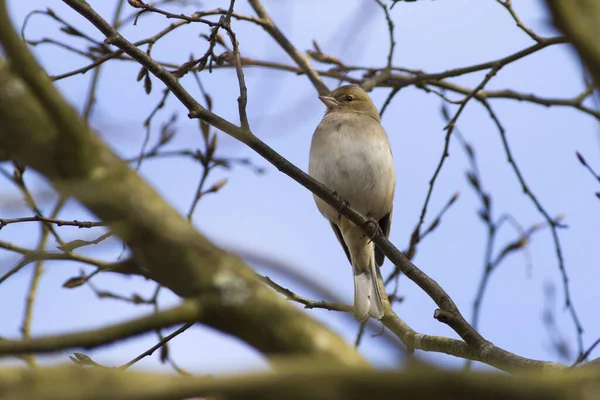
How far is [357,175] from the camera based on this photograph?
20.3 ft

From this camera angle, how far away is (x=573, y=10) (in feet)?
4.77

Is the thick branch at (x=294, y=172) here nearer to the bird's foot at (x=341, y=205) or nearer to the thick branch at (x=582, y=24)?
the bird's foot at (x=341, y=205)

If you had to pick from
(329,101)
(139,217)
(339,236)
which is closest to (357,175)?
(339,236)

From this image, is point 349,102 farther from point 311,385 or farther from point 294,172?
point 311,385

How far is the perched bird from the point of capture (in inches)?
244

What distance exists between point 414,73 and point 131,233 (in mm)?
4814

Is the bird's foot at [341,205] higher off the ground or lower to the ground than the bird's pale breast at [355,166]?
lower

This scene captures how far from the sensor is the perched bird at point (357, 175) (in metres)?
6.19

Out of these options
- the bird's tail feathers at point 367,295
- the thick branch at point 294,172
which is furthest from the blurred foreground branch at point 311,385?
the bird's tail feathers at point 367,295

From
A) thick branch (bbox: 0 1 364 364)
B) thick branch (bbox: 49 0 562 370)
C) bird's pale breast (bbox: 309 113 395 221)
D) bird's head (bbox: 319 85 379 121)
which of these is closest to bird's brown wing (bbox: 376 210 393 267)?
bird's pale breast (bbox: 309 113 395 221)

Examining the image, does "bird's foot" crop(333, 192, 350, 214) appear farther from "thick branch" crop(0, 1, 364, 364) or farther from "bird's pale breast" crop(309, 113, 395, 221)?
"thick branch" crop(0, 1, 364, 364)

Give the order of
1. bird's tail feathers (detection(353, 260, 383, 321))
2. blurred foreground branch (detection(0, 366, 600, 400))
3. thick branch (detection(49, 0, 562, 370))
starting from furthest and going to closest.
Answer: bird's tail feathers (detection(353, 260, 383, 321)), thick branch (detection(49, 0, 562, 370)), blurred foreground branch (detection(0, 366, 600, 400))

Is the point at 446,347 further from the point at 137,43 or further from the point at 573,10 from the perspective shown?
the point at 573,10

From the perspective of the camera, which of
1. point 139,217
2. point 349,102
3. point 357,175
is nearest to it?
point 139,217
